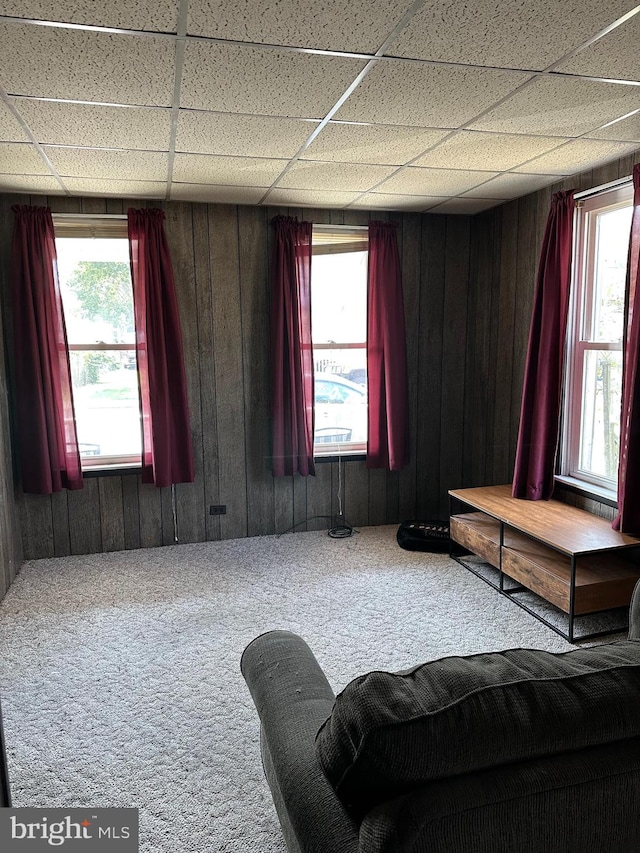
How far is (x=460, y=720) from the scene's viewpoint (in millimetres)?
986

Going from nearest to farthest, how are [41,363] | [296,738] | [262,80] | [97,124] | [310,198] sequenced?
[296,738], [262,80], [97,124], [41,363], [310,198]

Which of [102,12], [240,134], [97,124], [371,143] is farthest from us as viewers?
[371,143]

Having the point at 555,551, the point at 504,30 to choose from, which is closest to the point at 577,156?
the point at 504,30

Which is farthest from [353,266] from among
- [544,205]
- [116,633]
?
[116,633]

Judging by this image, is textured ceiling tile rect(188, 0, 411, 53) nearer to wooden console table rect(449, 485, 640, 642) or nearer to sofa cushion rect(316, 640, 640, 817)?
sofa cushion rect(316, 640, 640, 817)

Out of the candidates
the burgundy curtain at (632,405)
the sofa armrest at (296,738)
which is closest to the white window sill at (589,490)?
the burgundy curtain at (632,405)

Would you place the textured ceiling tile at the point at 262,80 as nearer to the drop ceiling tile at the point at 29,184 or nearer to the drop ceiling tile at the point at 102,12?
the drop ceiling tile at the point at 102,12

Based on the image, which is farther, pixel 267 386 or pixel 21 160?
pixel 267 386

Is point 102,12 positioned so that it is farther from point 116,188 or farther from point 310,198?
point 310,198

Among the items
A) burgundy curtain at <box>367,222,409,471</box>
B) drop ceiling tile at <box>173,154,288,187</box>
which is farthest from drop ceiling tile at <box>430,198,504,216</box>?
drop ceiling tile at <box>173,154,288,187</box>

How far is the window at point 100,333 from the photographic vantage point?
4.13 metres

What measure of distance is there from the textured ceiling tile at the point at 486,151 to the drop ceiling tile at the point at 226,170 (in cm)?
81

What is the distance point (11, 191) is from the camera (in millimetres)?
3865

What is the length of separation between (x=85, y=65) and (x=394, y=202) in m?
2.63
